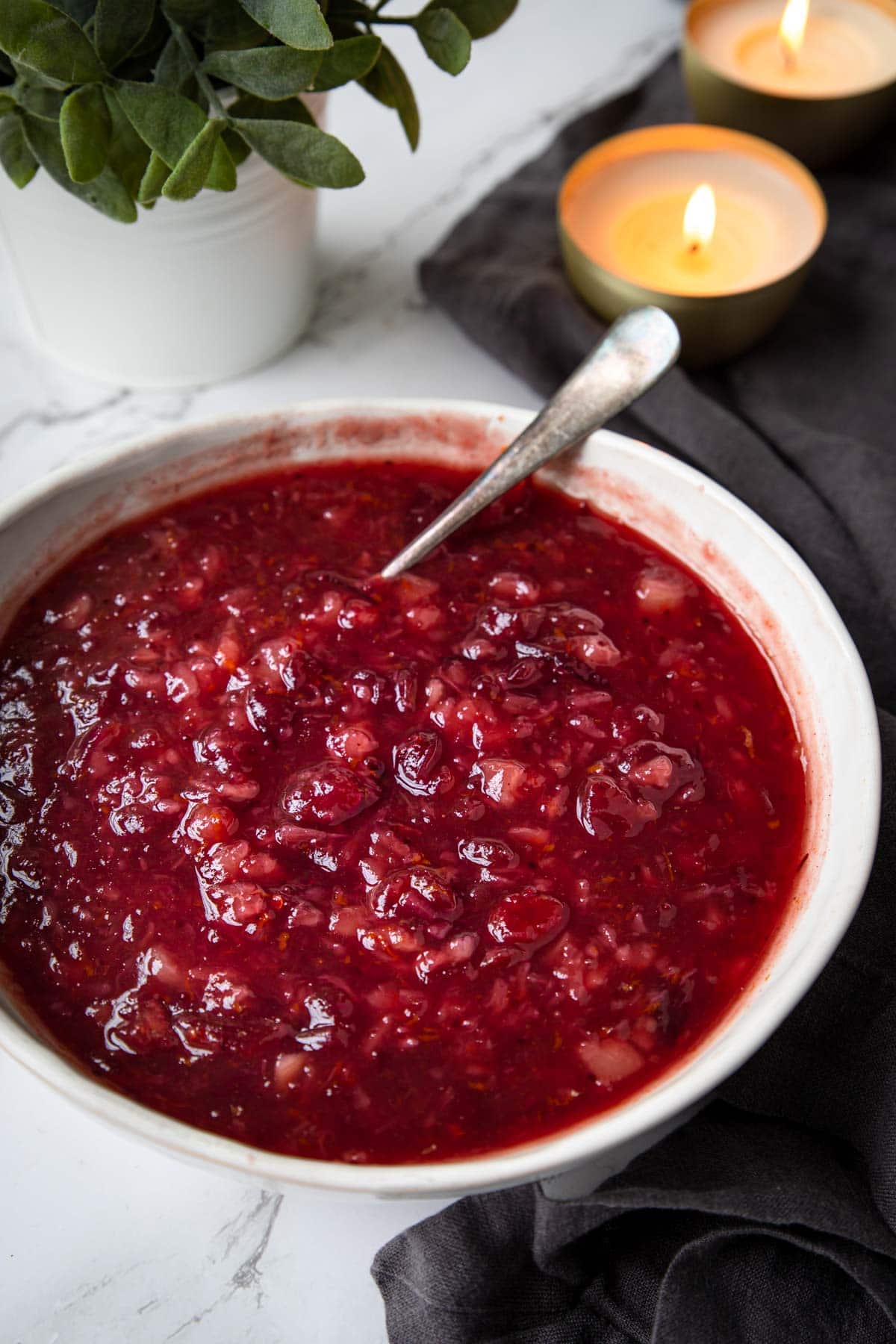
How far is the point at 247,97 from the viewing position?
2.11 meters

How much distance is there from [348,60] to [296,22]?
0.22 m

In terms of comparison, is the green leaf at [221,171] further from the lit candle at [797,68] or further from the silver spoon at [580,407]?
the lit candle at [797,68]

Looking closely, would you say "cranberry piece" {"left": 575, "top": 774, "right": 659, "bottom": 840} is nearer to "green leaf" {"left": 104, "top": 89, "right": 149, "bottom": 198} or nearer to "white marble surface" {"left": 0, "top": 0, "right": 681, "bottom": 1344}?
"white marble surface" {"left": 0, "top": 0, "right": 681, "bottom": 1344}

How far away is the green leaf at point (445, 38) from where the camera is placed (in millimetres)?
2066

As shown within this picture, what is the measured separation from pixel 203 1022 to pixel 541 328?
5.09 ft

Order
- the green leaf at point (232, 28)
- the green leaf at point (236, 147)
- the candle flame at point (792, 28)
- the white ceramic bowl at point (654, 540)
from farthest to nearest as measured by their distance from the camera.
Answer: the candle flame at point (792, 28)
the green leaf at point (236, 147)
the green leaf at point (232, 28)
the white ceramic bowl at point (654, 540)

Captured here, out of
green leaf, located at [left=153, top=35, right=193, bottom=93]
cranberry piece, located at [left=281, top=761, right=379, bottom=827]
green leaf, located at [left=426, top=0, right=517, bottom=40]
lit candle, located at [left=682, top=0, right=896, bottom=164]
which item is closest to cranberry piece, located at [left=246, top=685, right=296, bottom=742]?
cranberry piece, located at [left=281, top=761, right=379, bottom=827]

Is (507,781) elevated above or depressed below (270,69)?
below

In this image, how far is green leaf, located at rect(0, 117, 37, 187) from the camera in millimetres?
2037

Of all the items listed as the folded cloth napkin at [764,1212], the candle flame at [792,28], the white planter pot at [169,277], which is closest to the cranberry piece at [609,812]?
the folded cloth napkin at [764,1212]

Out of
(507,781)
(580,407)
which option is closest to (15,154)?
(580,407)

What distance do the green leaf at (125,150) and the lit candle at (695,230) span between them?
3.00 ft

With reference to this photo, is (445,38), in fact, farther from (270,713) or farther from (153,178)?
(270,713)

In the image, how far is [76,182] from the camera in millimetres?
2020
